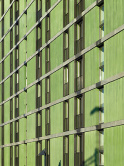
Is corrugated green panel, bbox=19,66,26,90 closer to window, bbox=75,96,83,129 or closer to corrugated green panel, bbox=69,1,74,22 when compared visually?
corrugated green panel, bbox=69,1,74,22

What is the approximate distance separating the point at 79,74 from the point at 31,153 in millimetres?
13556

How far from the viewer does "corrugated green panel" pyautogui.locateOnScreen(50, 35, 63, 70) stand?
40562mm

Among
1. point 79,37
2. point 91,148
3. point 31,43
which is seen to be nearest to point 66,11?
point 79,37

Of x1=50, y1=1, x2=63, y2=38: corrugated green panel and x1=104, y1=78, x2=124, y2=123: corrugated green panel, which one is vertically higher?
x1=50, y1=1, x2=63, y2=38: corrugated green panel

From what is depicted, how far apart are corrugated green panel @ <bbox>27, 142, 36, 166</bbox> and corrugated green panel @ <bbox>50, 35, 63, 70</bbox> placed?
8658mm

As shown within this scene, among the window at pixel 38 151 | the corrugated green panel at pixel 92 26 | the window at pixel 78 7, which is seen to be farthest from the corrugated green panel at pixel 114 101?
the window at pixel 38 151

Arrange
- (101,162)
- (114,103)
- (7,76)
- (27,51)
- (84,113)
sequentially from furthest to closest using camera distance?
(7,76)
(27,51)
(84,113)
(101,162)
(114,103)

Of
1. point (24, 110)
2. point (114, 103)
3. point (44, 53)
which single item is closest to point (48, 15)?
point (44, 53)

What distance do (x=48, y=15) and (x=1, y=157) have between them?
21.9 metres

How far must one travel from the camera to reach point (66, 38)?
39750 mm

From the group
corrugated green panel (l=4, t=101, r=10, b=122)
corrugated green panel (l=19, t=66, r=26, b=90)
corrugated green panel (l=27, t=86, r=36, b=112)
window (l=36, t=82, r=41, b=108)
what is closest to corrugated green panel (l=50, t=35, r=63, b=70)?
window (l=36, t=82, r=41, b=108)

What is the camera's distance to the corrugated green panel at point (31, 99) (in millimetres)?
47500

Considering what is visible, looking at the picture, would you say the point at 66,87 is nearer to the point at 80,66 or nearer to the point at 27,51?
the point at 80,66

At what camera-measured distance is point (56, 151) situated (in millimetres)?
40188
